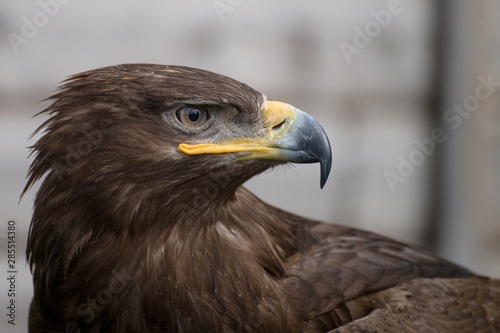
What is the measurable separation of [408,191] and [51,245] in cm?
467

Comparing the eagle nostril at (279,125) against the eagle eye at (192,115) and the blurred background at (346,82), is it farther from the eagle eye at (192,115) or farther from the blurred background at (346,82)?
the blurred background at (346,82)

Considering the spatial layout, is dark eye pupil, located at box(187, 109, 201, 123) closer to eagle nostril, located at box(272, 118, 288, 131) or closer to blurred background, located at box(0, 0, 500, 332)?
eagle nostril, located at box(272, 118, 288, 131)

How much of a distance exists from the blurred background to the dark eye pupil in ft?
9.90

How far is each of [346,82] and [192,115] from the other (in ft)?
13.2

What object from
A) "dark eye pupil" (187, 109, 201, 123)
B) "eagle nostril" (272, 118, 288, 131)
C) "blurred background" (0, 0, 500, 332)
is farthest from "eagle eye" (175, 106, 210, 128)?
"blurred background" (0, 0, 500, 332)

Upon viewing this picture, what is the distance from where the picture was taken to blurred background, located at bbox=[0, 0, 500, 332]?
22.1 feet

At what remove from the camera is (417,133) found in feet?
24.7

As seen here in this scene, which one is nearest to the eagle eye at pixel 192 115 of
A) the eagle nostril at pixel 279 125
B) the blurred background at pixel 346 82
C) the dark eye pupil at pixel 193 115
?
the dark eye pupil at pixel 193 115

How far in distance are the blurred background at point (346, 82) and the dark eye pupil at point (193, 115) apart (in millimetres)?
3018

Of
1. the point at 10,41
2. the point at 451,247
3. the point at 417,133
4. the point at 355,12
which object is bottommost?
the point at 451,247

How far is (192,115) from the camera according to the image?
11.3ft

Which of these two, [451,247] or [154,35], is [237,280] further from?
[451,247]

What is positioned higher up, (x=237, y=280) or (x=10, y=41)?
(x=10, y=41)

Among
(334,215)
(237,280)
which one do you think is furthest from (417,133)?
(237,280)
